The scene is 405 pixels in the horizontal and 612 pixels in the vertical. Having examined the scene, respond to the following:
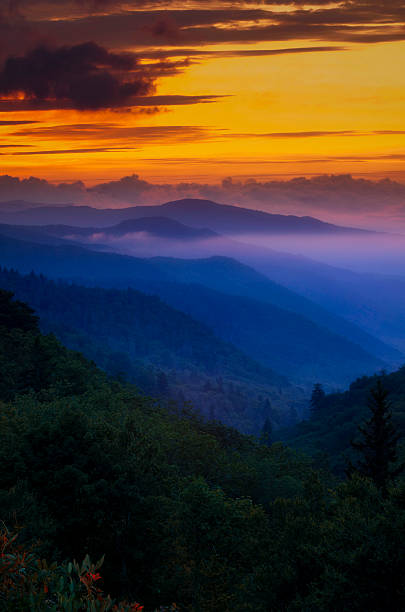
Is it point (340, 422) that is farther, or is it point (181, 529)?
point (340, 422)

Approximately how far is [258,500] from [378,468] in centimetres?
997

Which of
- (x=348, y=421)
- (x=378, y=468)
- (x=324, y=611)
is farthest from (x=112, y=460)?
(x=348, y=421)

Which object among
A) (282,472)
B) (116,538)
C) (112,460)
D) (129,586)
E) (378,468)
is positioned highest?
(112,460)

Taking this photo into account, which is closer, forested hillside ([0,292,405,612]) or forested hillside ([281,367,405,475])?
forested hillside ([0,292,405,612])

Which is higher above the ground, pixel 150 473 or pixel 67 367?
pixel 150 473

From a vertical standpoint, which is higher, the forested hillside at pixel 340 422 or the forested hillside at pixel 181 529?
the forested hillside at pixel 181 529

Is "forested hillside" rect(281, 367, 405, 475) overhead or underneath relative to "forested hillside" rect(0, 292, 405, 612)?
underneath

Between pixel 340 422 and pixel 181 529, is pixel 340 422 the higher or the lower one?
the lower one

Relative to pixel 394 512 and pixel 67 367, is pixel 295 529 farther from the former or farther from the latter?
pixel 67 367

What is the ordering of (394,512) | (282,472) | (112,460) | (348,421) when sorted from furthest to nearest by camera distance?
(348,421) → (282,472) → (112,460) → (394,512)

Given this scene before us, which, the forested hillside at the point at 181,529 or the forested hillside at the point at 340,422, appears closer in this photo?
the forested hillside at the point at 181,529

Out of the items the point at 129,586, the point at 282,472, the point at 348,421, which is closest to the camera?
the point at 129,586

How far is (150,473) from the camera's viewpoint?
32.9 metres

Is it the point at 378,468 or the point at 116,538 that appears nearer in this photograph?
the point at 116,538
